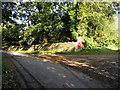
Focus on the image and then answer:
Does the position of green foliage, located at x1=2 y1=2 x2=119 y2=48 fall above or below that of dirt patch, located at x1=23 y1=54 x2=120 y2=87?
above

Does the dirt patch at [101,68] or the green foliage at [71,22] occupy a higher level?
the green foliage at [71,22]

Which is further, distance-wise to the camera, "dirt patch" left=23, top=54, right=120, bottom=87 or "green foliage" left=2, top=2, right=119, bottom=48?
"green foliage" left=2, top=2, right=119, bottom=48

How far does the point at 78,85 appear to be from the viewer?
2.86m

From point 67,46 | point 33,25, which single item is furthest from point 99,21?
point 33,25

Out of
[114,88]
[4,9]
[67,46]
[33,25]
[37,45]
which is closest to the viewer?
[114,88]

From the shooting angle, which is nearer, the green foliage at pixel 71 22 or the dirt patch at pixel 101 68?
the dirt patch at pixel 101 68

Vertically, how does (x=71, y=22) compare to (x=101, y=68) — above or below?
above

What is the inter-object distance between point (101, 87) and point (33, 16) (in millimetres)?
16464

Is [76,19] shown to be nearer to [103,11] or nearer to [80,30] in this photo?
[80,30]

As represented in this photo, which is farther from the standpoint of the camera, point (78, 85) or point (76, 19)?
point (76, 19)

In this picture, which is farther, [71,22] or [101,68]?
[71,22]

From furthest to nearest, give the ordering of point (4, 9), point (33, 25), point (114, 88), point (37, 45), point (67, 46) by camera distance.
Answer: point (37, 45) < point (33, 25) < point (67, 46) < point (4, 9) < point (114, 88)

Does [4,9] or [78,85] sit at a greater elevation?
[4,9]

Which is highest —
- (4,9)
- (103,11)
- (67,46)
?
(103,11)
